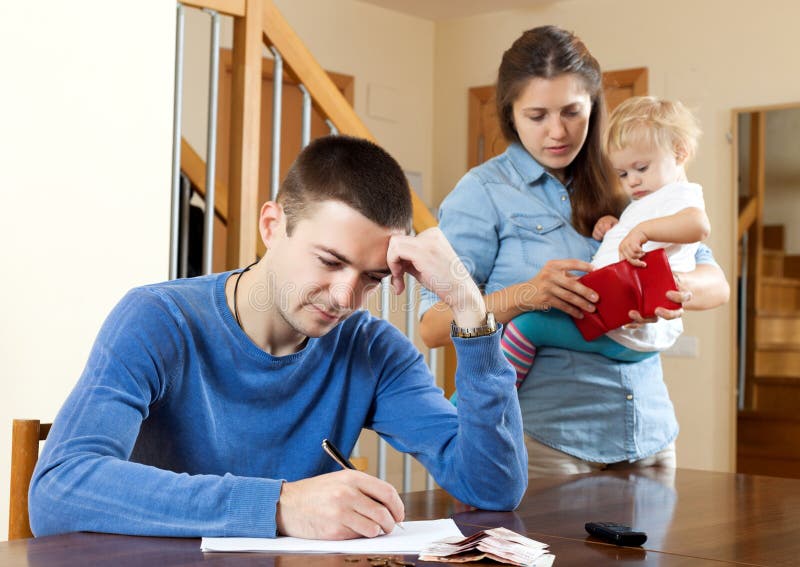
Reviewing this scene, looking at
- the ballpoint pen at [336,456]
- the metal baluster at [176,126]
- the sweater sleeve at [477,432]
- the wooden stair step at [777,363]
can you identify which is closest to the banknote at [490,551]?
the ballpoint pen at [336,456]

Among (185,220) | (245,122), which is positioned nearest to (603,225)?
(245,122)

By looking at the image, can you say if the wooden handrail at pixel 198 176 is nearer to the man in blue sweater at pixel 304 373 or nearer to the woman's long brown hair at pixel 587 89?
the woman's long brown hair at pixel 587 89

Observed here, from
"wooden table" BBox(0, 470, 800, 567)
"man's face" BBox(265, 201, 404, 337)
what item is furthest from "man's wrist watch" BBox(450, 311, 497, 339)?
"wooden table" BBox(0, 470, 800, 567)

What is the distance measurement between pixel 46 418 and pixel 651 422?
123 cm

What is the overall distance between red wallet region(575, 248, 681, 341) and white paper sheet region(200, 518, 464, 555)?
0.69 meters

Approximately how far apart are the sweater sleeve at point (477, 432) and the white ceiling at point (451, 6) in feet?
13.2

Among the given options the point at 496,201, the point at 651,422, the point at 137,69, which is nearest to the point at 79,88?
the point at 137,69

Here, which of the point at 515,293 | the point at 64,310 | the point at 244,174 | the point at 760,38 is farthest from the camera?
the point at 760,38

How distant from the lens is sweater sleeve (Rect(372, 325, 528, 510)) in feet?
4.42

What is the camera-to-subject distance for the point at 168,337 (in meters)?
1.25

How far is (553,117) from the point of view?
5.97 ft

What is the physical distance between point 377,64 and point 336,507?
4391mm

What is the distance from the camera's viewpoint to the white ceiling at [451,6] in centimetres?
509

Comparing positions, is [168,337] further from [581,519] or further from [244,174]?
[244,174]
